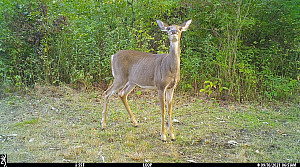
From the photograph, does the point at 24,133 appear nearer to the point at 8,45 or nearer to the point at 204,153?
A: the point at 204,153

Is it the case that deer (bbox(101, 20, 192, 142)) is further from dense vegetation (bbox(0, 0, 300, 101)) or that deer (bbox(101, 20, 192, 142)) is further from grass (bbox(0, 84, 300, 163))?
dense vegetation (bbox(0, 0, 300, 101))

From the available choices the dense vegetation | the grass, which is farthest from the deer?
the dense vegetation

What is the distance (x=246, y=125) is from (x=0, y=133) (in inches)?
174

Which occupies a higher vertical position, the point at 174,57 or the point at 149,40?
the point at 174,57

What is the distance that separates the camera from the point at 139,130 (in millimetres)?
5660

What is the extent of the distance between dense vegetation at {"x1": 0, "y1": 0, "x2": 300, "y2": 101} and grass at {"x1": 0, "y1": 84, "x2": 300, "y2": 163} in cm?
62

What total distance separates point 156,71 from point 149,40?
11.0ft

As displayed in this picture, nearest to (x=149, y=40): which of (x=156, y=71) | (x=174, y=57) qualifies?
(x=156, y=71)

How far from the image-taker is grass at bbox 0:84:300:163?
14.5 feet

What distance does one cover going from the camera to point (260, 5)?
7.72 meters

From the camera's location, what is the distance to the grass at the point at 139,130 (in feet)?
14.5

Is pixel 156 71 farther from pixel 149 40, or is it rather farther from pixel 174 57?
pixel 149 40

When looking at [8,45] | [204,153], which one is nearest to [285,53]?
[204,153]

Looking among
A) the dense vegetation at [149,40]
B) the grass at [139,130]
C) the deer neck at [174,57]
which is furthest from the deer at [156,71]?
the dense vegetation at [149,40]
